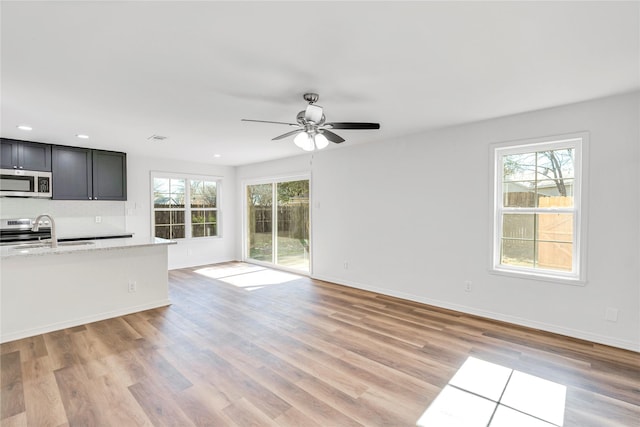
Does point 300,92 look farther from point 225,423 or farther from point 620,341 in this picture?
point 620,341

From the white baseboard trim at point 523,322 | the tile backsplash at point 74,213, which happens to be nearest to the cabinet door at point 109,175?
the tile backsplash at point 74,213

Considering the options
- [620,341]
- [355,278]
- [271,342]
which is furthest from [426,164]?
[271,342]

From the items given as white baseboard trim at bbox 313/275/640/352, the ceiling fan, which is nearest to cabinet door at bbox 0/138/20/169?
the ceiling fan

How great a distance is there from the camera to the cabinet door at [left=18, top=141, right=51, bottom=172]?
15.2 ft

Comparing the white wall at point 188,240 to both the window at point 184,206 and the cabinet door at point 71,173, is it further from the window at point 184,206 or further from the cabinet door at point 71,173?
the cabinet door at point 71,173

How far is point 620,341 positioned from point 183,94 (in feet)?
15.6

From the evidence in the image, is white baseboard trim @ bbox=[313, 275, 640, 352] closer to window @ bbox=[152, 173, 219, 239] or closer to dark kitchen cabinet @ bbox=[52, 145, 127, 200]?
window @ bbox=[152, 173, 219, 239]

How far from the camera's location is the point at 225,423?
75.3 inches

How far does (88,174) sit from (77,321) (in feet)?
9.33

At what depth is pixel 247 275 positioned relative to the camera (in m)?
5.95

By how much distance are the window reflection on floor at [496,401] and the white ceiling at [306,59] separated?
95.4 inches

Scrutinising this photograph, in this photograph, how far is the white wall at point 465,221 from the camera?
2.91 m

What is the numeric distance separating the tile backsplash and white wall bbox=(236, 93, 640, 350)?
11.5 ft

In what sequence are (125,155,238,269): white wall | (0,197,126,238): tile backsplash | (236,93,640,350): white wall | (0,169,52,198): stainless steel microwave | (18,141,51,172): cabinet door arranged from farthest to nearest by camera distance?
(125,155,238,269): white wall < (0,197,126,238): tile backsplash < (18,141,51,172): cabinet door < (0,169,52,198): stainless steel microwave < (236,93,640,350): white wall
